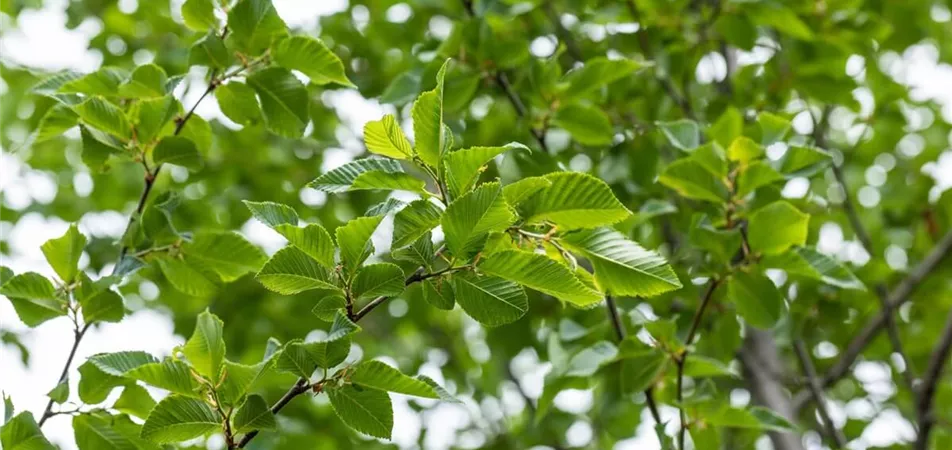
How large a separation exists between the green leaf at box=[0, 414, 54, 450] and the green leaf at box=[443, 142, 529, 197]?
0.45 meters

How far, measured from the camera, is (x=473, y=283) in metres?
0.76

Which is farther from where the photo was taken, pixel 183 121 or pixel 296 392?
pixel 183 121

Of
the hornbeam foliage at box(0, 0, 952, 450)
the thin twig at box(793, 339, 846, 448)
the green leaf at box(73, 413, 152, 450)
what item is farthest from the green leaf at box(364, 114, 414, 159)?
the thin twig at box(793, 339, 846, 448)

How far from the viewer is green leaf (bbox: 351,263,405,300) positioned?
0.76 meters

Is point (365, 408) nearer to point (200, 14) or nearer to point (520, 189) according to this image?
point (520, 189)

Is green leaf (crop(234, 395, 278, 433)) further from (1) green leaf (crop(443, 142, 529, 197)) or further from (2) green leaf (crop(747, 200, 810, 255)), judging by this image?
(2) green leaf (crop(747, 200, 810, 255))

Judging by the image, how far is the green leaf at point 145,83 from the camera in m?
1.02

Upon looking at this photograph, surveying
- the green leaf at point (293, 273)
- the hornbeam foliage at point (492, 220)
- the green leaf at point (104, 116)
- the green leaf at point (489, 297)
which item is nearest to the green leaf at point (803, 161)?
the hornbeam foliage at point (492, 220)

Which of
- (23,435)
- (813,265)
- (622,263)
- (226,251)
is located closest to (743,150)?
(813,265)

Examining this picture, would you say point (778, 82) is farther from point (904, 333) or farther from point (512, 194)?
point (512, 194)

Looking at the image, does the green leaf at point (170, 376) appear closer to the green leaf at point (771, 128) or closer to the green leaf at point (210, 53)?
the green leaf at point (210, 53)

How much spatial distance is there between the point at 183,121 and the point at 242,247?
0.16 meters

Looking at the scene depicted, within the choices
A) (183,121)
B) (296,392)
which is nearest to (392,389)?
(296,392)

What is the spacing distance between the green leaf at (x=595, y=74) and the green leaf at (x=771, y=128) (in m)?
0.17
